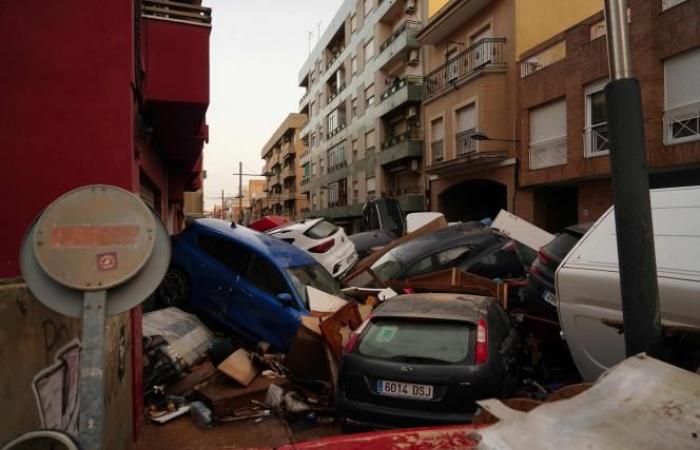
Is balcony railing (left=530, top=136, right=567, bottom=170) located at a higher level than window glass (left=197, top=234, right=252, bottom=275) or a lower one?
higher

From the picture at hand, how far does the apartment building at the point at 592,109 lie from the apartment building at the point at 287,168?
1601 inches

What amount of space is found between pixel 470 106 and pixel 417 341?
59.9 feet

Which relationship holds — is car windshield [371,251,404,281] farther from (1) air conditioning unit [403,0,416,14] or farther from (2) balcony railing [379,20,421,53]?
(1) air conditioning unit [403,0,416,14]

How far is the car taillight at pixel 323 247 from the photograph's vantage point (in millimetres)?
12297

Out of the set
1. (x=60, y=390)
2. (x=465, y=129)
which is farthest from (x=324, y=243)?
(x=465, y=129)

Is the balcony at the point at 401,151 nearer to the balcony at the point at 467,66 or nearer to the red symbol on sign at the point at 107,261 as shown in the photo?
the balcony at the point at 467,66

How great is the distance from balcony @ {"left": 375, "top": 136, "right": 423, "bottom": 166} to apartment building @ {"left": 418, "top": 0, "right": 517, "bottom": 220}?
92 centimetres

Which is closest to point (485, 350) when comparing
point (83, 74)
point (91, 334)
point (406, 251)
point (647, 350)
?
point (647, 350)

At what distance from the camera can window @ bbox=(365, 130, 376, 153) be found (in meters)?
33.7

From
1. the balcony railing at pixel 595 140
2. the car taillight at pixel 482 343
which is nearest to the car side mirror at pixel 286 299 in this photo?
the car taillight at pixel 482 343

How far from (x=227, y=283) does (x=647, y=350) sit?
6.05 metres

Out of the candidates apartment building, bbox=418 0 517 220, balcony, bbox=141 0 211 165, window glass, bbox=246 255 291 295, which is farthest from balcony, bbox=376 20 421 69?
balcony, bbox=141 0 211 165

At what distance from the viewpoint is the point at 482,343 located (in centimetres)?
472

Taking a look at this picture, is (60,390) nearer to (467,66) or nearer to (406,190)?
(467,66)
